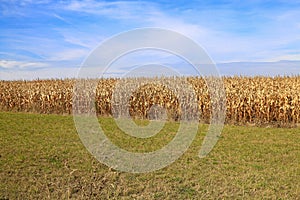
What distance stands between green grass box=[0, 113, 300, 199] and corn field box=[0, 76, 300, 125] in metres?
4.96

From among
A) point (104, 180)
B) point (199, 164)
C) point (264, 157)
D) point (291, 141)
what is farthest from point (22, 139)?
point (291, 141)

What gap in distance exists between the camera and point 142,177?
8328 mm

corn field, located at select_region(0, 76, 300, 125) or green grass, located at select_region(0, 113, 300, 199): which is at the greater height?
corn field, located at select_region(0, 76, 300, 125)

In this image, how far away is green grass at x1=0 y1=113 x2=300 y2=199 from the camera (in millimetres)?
7500

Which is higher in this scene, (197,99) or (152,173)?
(197,99)

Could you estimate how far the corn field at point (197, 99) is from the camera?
57.1 ft

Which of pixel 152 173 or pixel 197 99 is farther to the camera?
pixel 197 99

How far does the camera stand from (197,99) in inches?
763

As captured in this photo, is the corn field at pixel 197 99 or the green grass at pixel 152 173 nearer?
the green grass at pixel 152 173

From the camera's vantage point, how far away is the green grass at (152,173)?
7.50 metres

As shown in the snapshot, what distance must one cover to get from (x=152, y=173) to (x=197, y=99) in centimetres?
1113

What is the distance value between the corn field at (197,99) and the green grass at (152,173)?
16.3ft

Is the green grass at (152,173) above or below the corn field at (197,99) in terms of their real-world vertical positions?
below

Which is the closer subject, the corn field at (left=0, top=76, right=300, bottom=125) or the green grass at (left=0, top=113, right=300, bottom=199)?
the green grass at (left=0, top=113, right=300, bottom=199)
